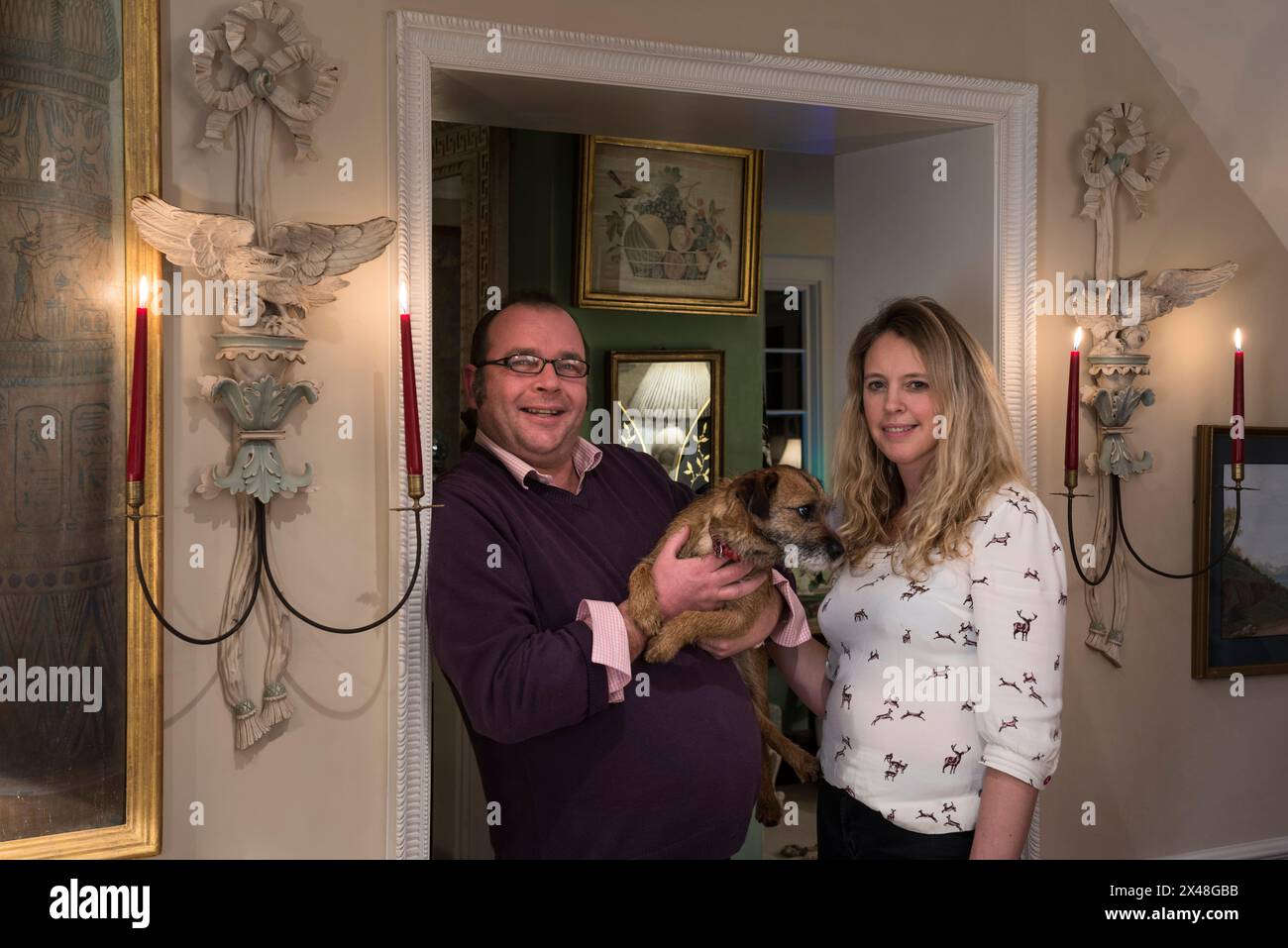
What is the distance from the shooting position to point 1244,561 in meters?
2.70

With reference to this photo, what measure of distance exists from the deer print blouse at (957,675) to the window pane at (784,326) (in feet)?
14.3

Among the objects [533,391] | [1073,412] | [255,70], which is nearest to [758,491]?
[533,391]

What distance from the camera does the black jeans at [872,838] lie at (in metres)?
1.82

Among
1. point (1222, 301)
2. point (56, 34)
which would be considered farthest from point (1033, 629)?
point (56, 34)

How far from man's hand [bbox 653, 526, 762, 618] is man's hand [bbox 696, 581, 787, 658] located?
11cm

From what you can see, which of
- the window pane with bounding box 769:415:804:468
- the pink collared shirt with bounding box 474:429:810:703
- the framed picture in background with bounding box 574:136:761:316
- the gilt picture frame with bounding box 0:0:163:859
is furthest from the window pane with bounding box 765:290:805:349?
the gilt picture frame with bounding box 0:0:163:859

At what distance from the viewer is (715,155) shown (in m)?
3.78

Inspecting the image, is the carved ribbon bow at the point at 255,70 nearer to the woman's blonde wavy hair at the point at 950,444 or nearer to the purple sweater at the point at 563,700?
the purple sweater at the point at 563,700

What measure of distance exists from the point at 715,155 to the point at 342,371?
215cm

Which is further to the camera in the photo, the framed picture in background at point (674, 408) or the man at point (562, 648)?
the framed picture in background at point (674, 408)

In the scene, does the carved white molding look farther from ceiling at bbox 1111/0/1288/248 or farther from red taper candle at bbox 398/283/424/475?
ceiling at bbox 1111/0/1288/248

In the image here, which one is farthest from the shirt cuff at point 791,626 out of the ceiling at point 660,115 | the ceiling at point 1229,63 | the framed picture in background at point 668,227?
the framed picture in background at point 668,227

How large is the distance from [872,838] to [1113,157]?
1687 mm

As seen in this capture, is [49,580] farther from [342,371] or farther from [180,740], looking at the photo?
[342,371]
